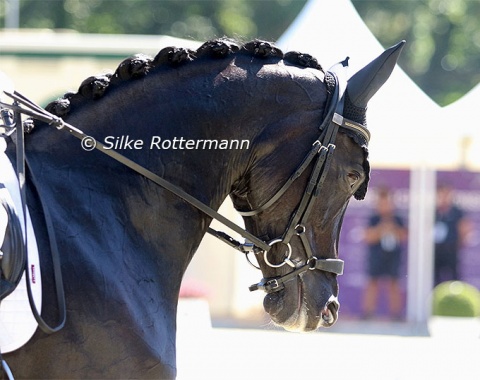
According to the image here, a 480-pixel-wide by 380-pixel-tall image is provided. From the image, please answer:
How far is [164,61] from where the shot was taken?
361 cm

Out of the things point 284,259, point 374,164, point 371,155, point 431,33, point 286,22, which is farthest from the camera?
point 431,33

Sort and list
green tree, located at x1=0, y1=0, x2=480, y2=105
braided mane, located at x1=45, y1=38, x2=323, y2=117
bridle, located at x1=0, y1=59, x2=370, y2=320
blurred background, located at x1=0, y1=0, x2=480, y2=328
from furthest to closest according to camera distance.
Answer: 1. green tree, located at x1=0, y1=0, x2=480, y2=105
2. blurred background, located at x1=0, y1=0, x2=480, y2=328
3. bridle, located at x1=0, y1=59, x2=370, y2=320
4. braided mane, located at x1=45, y1=38, x2=323, y2=117

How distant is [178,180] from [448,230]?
12.7m

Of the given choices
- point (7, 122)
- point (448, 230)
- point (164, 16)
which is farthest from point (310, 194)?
point (164, 16)

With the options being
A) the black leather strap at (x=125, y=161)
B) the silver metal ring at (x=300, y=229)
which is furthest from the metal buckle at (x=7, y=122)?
the silver metal ring at (x=300, y=229)

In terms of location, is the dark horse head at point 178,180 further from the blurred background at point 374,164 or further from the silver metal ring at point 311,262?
the blurred background at point 374,164

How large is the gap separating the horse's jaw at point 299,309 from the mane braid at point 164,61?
0.88 meters

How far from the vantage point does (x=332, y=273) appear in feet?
12.5

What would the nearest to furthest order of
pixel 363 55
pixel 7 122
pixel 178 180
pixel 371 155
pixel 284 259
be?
1. pixel 7 122
2. pixel 178 180
3. pixel 284 259
4. pixel 363 55
5. pixel 371 155

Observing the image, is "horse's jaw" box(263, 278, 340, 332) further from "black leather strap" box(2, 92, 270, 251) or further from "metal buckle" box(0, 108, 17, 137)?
"metal buckle" box(0, 108, 17, 137)

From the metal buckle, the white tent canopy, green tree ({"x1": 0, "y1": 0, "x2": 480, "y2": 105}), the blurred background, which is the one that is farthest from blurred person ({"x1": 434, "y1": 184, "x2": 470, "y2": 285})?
green tree ({"x1": 0, "y1": 0, "x2": 480, "y2": 105})

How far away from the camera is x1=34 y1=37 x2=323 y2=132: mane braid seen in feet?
11.5

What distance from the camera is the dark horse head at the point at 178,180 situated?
321cm

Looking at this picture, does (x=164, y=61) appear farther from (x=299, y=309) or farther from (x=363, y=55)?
(x=363, y=55)
